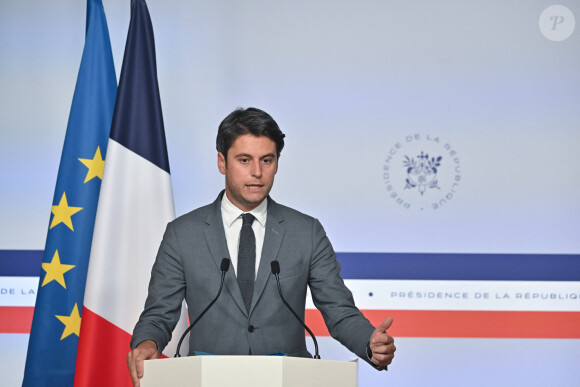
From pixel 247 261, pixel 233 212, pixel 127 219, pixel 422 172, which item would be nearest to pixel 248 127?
pixel 233 212

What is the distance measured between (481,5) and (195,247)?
92.4 inches

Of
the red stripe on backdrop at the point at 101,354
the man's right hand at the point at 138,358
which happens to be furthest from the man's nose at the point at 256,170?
the red stripe on backdrop at the point at 101,354

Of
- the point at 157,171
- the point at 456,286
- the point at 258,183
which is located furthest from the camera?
the point at 456,286

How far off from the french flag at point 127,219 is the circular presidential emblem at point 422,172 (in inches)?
49.5

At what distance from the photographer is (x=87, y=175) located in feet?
10.3

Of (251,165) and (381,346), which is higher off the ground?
(251,165)

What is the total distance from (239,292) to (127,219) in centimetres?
111

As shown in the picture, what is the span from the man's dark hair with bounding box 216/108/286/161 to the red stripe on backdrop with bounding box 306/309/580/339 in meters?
1.70

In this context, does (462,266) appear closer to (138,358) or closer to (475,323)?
(475,323)

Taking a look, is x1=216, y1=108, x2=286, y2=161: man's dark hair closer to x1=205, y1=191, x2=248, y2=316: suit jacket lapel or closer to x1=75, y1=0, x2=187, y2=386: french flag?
x1=205, y1=191, x2=248, y2=316: suit jacket lapel

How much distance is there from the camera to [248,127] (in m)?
2.09

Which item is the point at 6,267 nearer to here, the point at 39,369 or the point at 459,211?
the point at 39,369

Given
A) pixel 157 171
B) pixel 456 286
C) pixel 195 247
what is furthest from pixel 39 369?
pixel 456 286

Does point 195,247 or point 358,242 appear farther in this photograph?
point 358,242
